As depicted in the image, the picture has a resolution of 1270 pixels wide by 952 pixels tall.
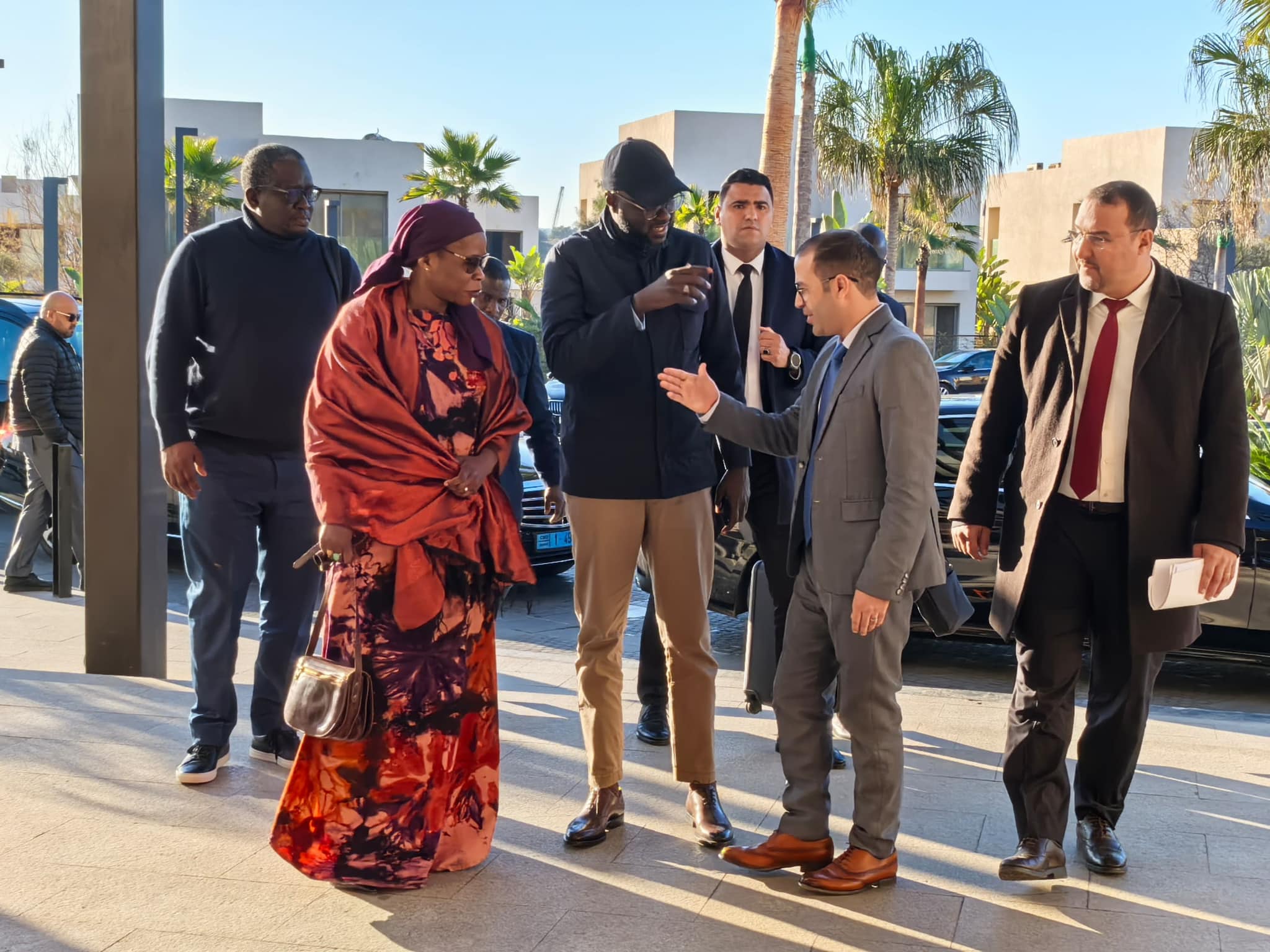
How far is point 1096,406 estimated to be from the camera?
4031 mm

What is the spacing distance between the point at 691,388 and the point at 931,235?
48.0 metres

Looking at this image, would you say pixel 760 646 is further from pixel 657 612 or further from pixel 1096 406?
pixel 1096 406

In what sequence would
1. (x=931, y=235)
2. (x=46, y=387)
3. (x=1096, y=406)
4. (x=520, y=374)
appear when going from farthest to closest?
(x=931, y=235), (x=46, y=387), (x=520, y=374), (x=1096, y=406)

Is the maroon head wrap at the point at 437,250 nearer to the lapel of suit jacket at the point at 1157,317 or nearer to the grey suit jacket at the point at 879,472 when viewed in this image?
the grey suit jacket at the point at 879,472

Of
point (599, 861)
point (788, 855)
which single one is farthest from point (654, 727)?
point (788, 855)

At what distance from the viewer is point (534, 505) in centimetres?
962

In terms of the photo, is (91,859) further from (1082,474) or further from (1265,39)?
(1265,39)

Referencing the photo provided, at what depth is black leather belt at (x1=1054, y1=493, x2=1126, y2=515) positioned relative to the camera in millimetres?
4035

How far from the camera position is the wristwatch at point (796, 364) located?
516cm

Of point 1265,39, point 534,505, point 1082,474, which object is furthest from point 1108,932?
point 1265,39

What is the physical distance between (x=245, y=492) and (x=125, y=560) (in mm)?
1569

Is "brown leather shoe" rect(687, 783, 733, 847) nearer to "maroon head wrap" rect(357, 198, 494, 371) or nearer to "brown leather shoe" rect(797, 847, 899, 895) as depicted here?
"brown leather shoe" rect(797, 847, 899, 895)

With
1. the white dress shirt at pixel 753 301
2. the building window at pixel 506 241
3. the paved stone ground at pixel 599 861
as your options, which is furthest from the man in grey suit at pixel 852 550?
the building window at pixel 506 241

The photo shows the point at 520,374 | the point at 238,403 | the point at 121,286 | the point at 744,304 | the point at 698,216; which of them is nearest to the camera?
the point at 238,403
